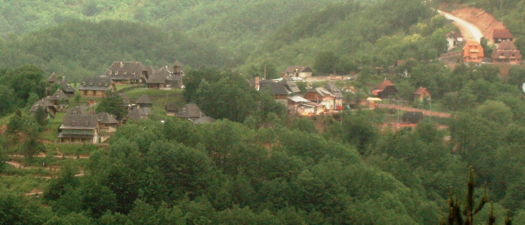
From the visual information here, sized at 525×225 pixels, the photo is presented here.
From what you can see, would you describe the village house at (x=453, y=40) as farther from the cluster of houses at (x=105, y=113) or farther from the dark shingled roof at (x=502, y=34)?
the cluster of houses at (x=105, y=113)

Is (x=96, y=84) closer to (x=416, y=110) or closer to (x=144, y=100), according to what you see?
(x=144, y=100)

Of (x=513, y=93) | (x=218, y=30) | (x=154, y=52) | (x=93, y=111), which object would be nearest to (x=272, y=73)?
(x=513, y=93)

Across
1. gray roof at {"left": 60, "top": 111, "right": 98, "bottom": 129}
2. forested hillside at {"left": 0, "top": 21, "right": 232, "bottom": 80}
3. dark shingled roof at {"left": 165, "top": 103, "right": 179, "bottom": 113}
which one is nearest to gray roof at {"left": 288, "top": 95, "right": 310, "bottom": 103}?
dark shingled roof at {"left": 165, "top": 103, "right": 179, "bottom": 113}

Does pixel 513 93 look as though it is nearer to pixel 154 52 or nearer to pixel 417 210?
pixel 417 210

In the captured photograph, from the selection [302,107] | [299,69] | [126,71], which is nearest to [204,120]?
[302,107]

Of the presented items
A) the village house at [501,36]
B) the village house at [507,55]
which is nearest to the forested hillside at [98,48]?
the village house at [501,36]

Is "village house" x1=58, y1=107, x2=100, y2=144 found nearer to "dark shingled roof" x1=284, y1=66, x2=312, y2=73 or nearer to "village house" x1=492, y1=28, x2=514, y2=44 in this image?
"dark shingled roof" x1=284, y1=66, x2=312, y2=73
